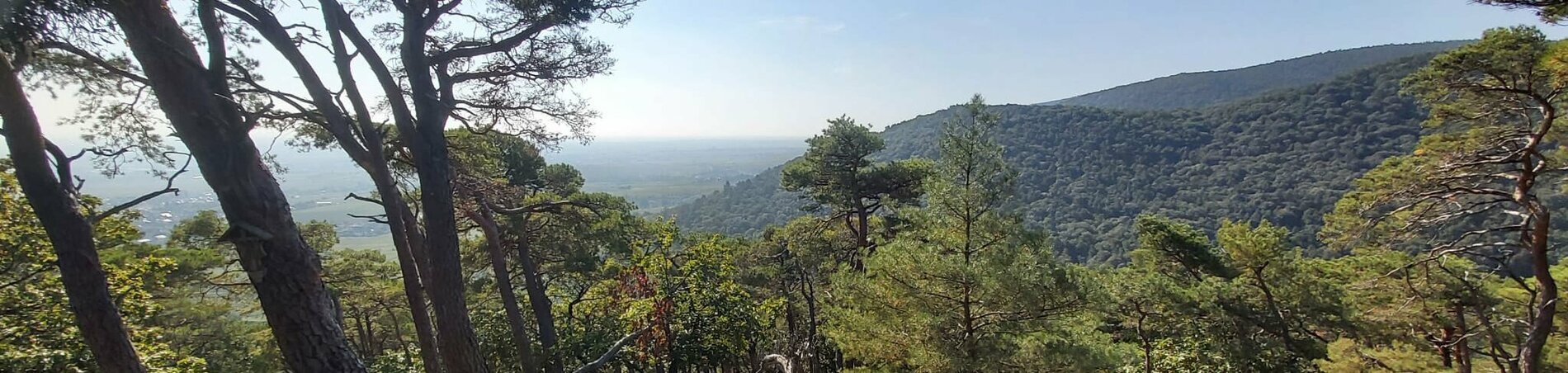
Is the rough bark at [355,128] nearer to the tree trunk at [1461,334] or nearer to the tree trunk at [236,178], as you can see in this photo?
the tree trunk at [236,178]

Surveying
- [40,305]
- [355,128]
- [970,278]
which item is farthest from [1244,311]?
[40,305]

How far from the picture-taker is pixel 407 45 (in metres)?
4.16

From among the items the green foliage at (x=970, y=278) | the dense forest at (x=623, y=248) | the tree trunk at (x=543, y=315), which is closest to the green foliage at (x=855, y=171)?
the dense forest at (x=623, y=248)

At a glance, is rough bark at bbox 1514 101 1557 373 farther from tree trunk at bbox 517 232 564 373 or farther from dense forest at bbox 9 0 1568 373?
tree trunk at bbox 517 232 564 373

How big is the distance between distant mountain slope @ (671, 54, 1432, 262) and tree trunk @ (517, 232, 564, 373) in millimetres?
52501

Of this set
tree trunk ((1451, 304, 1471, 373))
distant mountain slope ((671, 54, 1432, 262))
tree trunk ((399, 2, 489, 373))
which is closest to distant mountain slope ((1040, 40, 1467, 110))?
distant mountain slope ((671, 54, 1432, 262))

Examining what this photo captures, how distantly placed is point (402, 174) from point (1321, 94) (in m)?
117

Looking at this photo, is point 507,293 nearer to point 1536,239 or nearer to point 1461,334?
point 1536,239

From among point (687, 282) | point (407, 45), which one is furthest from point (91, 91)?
point (687, 282)

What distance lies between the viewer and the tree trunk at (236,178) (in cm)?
275

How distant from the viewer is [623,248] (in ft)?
36.3

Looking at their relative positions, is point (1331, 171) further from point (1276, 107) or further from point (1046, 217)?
point (1046, 217)

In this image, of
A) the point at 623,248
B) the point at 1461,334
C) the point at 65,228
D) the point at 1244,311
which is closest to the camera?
the point at 65,228

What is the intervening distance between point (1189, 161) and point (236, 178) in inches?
3916
